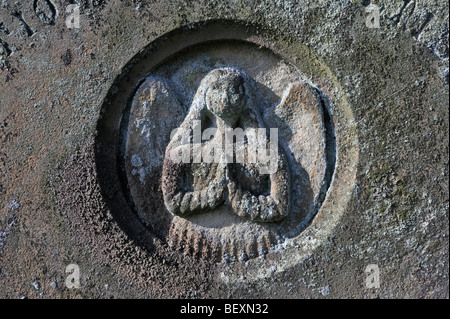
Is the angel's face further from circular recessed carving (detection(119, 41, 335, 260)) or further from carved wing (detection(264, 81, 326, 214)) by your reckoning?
Answer: carved wing (detection(264, 81, 326, 214))

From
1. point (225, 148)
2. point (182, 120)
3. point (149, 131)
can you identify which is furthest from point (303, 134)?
point (149, 131)

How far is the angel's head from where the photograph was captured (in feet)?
8.12

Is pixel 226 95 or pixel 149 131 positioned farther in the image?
pixel 149 131

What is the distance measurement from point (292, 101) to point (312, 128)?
156 millimetres

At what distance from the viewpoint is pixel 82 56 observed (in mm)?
2541

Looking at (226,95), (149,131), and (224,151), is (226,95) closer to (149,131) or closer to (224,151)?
(224,151)

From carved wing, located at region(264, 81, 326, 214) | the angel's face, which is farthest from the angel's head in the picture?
carved wing, located at region(264, 81, 326, 214)

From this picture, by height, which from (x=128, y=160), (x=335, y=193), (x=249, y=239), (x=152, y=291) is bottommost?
(x=152, y=291)

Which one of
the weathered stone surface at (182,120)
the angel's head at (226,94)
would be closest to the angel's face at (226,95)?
the angel's head at (226,94)

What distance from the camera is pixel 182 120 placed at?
2.58 m

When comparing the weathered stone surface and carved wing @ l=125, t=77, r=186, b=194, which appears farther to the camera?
carved wing @ l=125, t=77, r=186, b=194

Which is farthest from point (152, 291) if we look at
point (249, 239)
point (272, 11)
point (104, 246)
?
point (272, 11)

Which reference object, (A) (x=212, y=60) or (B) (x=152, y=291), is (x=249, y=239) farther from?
(A) (x=212, y=60)

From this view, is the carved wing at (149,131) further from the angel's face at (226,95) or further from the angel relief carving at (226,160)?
the angel's face at (226,95)
